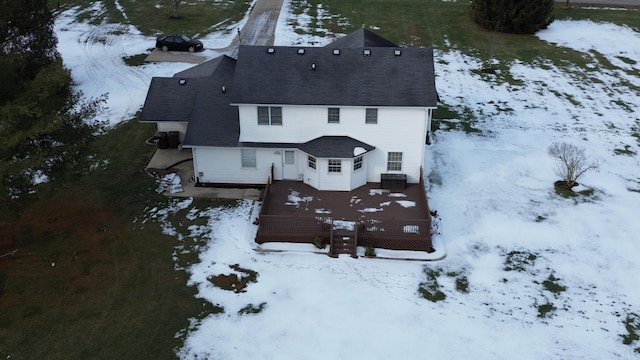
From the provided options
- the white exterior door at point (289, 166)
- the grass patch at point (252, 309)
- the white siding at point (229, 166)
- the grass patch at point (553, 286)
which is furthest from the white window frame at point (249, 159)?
the grass patch at point (553, 286)

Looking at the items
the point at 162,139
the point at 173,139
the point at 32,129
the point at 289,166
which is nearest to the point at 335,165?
the point at 289,166

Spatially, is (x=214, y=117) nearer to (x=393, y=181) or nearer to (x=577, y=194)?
(x=393, y=181)

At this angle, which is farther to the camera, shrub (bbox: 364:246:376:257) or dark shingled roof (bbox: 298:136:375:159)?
dark shingled roof (bbox: 298:136:375:159)

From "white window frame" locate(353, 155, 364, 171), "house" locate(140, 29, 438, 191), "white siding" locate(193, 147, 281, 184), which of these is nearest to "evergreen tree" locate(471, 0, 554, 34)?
"house" locate(140, 29, 438, 191)

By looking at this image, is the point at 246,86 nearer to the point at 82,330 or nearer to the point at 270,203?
the point at 270,203

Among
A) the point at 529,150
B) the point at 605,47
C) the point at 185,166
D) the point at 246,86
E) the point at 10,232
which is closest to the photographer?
the point at 10,232

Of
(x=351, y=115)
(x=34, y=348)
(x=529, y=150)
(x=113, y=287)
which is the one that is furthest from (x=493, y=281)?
(x=34, y=348)

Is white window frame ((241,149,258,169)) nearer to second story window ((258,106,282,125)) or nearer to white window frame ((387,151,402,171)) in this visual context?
second story window ((258,106,282,125))
